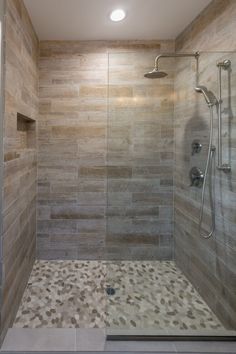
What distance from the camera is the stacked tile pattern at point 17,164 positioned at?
1.77m

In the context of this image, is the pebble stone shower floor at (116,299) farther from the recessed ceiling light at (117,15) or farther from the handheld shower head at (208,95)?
the recessed ceiling light at (117,15)

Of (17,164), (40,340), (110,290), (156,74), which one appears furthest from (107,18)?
(40,340)

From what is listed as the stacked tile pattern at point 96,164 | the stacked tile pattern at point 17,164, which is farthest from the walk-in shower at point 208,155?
the stacked tile pattern at point 17,164

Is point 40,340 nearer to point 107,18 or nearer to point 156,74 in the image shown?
point 156,74

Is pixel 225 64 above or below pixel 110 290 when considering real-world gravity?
above

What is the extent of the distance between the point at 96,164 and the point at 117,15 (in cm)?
141

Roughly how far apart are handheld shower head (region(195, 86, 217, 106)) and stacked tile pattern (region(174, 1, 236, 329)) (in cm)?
4

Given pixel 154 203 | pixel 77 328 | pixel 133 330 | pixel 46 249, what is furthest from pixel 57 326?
pixel 154 203

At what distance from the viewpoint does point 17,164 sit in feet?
6.79

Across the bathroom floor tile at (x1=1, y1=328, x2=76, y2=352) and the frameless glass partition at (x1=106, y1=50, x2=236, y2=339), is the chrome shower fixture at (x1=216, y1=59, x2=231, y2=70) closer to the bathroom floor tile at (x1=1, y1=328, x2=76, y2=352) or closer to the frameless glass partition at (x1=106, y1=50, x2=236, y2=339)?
the frameless glass partition at (x1=106, y1=50, x2=236, y2=339)

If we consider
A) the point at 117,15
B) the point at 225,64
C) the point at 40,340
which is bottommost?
the point at 40,340

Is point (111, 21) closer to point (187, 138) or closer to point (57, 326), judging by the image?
point (187, 138)

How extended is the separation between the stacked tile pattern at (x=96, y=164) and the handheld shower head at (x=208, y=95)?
40 centimetres

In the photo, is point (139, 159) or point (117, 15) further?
point (139, 159)
